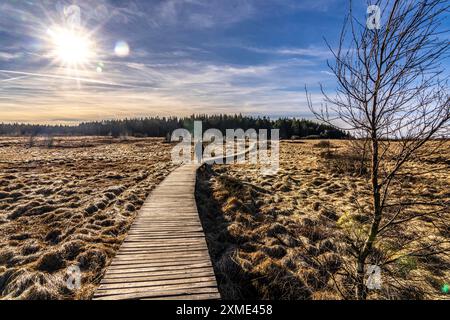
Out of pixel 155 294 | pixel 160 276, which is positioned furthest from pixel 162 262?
pixel 155 294

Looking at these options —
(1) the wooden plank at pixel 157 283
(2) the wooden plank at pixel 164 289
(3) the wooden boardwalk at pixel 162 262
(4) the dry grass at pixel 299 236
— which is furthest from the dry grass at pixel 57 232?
(4) the dry grass at pixel 299 236

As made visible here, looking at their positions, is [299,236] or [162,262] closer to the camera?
[162,262]

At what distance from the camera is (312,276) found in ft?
20.9

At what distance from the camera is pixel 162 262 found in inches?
228

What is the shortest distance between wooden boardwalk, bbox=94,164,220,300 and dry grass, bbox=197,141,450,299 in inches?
40.3

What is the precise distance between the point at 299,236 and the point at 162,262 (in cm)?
502

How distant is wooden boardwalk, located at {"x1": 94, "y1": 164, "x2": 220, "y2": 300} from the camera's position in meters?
4.72

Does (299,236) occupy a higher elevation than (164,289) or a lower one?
lower

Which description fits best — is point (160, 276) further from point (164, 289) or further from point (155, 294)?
point (155, 294)

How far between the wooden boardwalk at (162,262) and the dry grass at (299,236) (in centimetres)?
102

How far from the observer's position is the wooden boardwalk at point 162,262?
4.72 m

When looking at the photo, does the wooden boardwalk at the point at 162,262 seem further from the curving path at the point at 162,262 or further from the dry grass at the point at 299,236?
the dry grass at the point at 299,236

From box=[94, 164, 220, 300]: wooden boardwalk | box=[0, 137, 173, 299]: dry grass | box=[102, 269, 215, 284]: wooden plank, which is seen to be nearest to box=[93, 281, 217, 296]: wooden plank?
box=[94, 164, 220, 300]: wooden boardwalk
